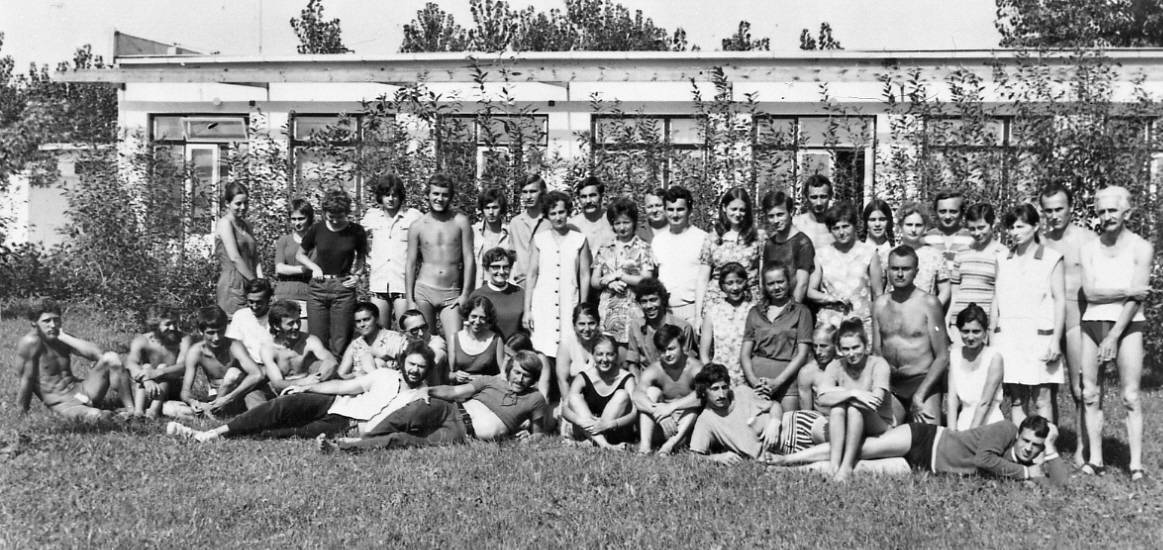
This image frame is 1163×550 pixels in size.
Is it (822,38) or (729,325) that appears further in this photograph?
(822,38)

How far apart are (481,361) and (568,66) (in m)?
8.58

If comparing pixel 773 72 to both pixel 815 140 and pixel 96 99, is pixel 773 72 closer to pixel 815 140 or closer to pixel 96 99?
pixel 815 140

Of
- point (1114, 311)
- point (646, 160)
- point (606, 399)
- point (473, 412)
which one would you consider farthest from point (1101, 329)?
point (646, 160)

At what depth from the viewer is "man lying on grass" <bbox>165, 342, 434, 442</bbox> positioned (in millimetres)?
7629

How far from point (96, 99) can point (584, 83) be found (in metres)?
30.8

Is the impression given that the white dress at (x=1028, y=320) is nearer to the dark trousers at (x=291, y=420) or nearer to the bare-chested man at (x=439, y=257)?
the bare-chested man at (x=439, y=257)

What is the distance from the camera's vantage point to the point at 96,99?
41031mm

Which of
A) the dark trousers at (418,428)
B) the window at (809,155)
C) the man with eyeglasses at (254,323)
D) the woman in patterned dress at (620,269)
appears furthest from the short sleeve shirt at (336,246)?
the window at (809,155)

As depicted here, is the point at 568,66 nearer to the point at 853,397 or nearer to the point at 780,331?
the point at 780,331

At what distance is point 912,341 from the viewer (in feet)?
24.1

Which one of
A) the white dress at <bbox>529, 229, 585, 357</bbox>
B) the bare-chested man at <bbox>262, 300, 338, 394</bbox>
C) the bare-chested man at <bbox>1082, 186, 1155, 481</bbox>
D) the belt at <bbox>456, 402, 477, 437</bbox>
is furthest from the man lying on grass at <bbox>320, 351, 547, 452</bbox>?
the bare-chested man at <bbox>1082, 186, 1155, 481</bbox>

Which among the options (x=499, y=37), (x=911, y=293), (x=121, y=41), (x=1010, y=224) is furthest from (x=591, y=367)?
(x=499, y=37)

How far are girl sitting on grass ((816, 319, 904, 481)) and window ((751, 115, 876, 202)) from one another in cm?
387

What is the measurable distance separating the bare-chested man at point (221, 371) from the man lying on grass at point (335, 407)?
58cm
